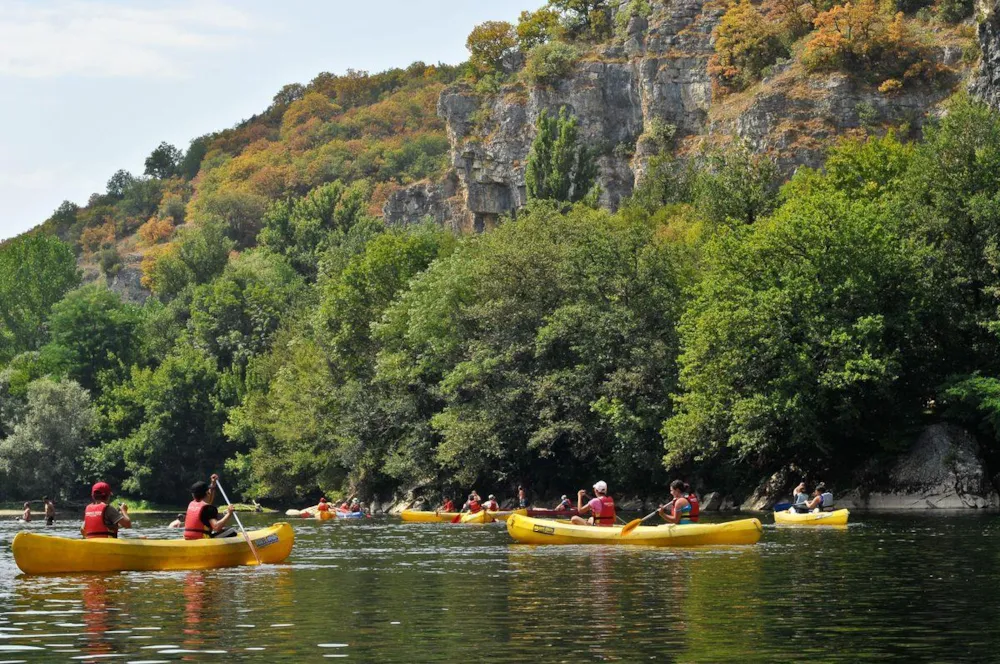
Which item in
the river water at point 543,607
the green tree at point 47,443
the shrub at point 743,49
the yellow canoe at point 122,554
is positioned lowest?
the river water at point 543,607

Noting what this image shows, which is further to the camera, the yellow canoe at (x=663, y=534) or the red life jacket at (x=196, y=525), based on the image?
the yellow canoe at (x=663, y=534)

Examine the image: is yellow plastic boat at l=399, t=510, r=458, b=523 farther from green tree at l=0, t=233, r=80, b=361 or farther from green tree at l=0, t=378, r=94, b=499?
green tree at l=0, t=233, r=80, b=361

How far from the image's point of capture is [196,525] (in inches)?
1204

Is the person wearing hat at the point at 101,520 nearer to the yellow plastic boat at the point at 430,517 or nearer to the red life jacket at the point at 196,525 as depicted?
the red life jacket at the point at 196,525

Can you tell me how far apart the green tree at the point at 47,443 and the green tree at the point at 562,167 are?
33371 millimetres

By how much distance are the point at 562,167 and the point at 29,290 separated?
58143 mm

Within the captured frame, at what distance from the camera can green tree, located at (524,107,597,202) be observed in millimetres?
98000

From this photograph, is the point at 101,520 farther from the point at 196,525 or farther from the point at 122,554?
the point at 196,525

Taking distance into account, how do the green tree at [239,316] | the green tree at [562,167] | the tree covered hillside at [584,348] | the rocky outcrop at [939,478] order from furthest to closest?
the green tree at [239,316] → the green tree at [562,167] → the tree covered hillside at [584,348] → the rocky outcrop at [939,478]

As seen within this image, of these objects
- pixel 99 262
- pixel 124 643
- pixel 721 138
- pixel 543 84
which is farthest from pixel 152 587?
pixel 99 262

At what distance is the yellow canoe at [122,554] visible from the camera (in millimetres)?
27922

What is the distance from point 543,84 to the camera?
116 m

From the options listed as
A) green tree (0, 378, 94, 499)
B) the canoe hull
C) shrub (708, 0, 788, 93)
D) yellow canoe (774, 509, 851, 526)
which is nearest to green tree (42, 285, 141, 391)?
green tree (0, 378, 94, 499)

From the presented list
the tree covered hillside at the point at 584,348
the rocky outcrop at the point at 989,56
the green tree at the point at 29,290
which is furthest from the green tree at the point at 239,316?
the rocky outcrop at the point at 989,56
